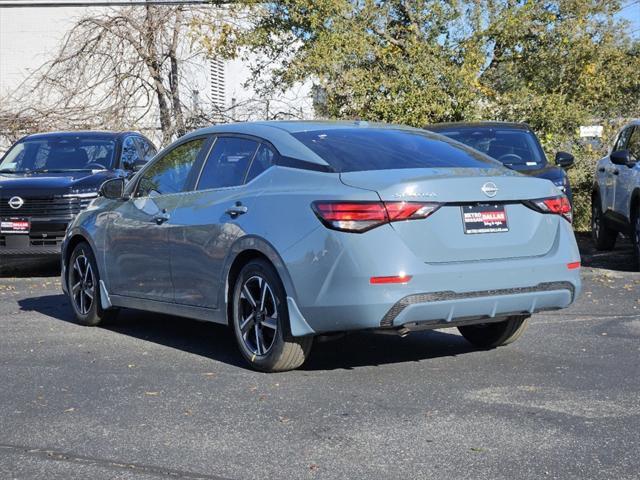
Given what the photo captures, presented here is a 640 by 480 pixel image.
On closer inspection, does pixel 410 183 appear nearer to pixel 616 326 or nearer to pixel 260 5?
pixel 616 326

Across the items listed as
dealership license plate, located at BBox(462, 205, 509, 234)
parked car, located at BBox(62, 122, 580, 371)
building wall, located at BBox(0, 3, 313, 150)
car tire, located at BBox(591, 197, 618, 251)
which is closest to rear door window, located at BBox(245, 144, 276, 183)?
parked car, located at BBox(62, 122, 580, 371)

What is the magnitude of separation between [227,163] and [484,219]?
6.42ft

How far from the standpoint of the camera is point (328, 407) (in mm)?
6207

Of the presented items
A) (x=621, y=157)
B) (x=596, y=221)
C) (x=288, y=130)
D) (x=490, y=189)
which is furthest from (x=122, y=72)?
(x=490, y=189)

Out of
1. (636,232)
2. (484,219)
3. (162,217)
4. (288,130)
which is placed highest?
(288,130)

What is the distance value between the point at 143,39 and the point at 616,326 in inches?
693

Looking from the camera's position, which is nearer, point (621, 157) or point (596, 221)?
point (621, 157)

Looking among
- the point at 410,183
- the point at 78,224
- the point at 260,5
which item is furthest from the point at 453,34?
the point at 410,183

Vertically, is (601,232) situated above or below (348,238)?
below

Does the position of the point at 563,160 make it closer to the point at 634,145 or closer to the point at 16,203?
the point at 634,145

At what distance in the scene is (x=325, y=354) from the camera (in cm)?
808

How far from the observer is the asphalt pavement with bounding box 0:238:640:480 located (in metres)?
5.07

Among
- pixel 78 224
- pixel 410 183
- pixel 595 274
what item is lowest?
pixel 595 274

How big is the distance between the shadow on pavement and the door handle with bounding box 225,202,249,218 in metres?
1.01
